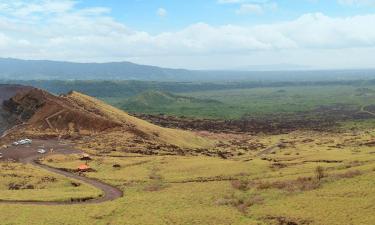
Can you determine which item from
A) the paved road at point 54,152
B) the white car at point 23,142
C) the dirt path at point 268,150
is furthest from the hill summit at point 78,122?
the dirt path at point 268,150

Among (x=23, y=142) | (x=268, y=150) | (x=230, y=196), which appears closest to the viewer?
(x=230, y=196)

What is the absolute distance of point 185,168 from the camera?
7912 cm

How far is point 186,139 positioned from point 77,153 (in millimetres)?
44515

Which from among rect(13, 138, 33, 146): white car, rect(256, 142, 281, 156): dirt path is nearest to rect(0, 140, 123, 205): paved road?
rect(13, 138, 33, 146): white car

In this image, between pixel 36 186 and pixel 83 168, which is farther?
pixel 83 168

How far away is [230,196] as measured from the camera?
5791 centimetres

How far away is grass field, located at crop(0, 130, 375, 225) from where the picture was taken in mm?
48031

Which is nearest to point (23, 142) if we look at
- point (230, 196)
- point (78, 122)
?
point (78, 122)

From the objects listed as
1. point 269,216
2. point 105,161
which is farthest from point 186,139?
point 269,216

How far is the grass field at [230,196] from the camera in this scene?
48.0 metres

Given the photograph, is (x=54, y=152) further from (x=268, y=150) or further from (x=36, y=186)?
(x=268, y=150)

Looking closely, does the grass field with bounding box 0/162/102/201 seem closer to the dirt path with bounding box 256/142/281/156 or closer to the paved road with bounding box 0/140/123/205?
the paved road with bounding box 0/140/123/205

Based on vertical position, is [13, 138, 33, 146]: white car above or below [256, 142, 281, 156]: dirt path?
above

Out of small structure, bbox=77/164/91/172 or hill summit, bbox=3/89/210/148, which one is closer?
small structure, bbox=77/164/91/172
